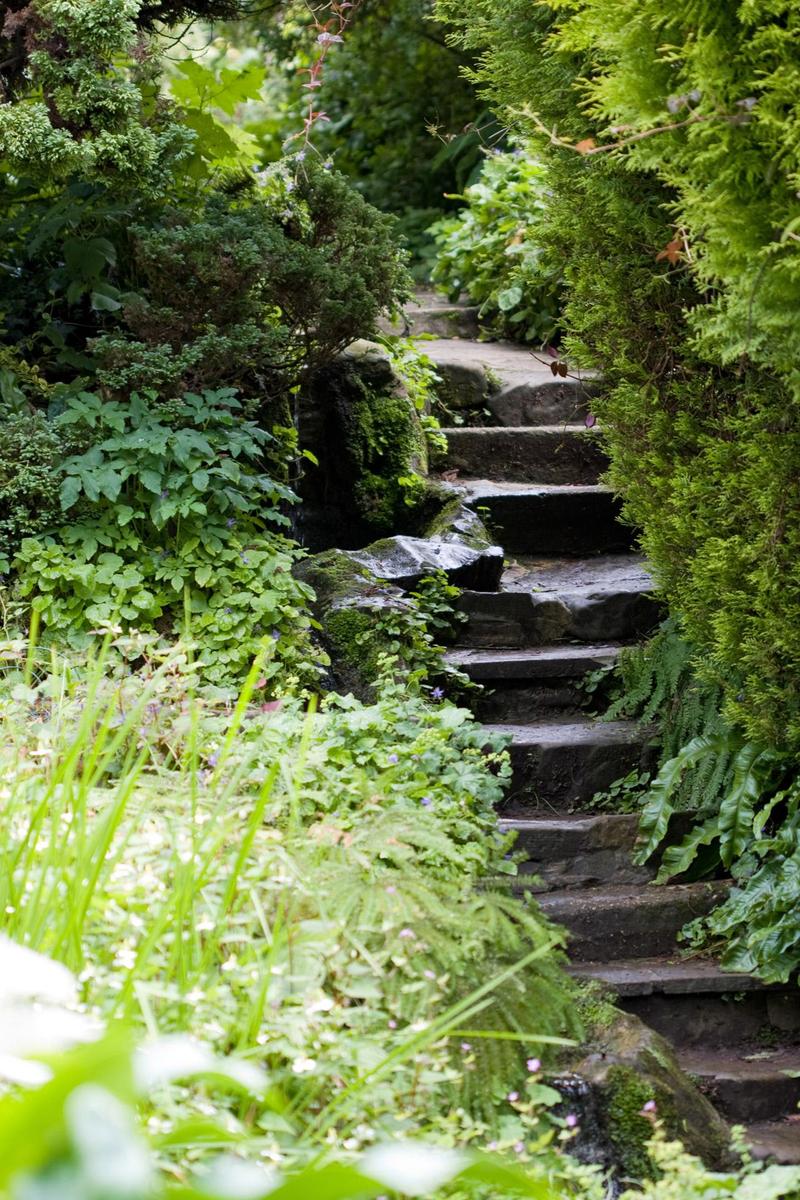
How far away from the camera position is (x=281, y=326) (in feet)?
18.2

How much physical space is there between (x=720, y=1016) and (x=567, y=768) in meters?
1.13

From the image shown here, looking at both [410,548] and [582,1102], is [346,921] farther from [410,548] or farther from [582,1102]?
[410,548]

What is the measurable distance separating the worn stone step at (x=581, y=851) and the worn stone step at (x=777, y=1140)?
3.22ft

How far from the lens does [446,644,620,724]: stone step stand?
527cm

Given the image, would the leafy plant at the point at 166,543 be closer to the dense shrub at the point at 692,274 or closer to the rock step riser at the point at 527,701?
the rock step riser at the point at 527,701

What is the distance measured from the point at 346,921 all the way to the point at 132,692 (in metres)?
1.34

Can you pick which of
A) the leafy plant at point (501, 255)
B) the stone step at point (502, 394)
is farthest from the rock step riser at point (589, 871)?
the leafy plant at point (501, 255)

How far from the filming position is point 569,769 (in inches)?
190

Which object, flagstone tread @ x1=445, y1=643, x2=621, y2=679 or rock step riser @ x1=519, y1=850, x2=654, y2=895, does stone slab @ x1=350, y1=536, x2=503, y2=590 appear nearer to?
flagstone tread @ x1=445, y1=643, x2=621, y2=679

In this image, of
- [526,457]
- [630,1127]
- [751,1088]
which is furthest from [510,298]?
[630,1127]

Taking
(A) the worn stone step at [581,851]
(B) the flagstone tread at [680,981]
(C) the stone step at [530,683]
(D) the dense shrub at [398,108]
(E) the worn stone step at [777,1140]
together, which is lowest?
(E) the worn stone step at [777,1140]

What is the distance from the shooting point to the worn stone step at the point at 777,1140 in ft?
11.3

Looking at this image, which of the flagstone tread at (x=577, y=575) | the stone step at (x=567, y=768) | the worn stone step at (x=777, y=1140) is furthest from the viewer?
the flagstone tread at (x=577, y=575)

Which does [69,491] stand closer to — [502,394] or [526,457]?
[526,457]
